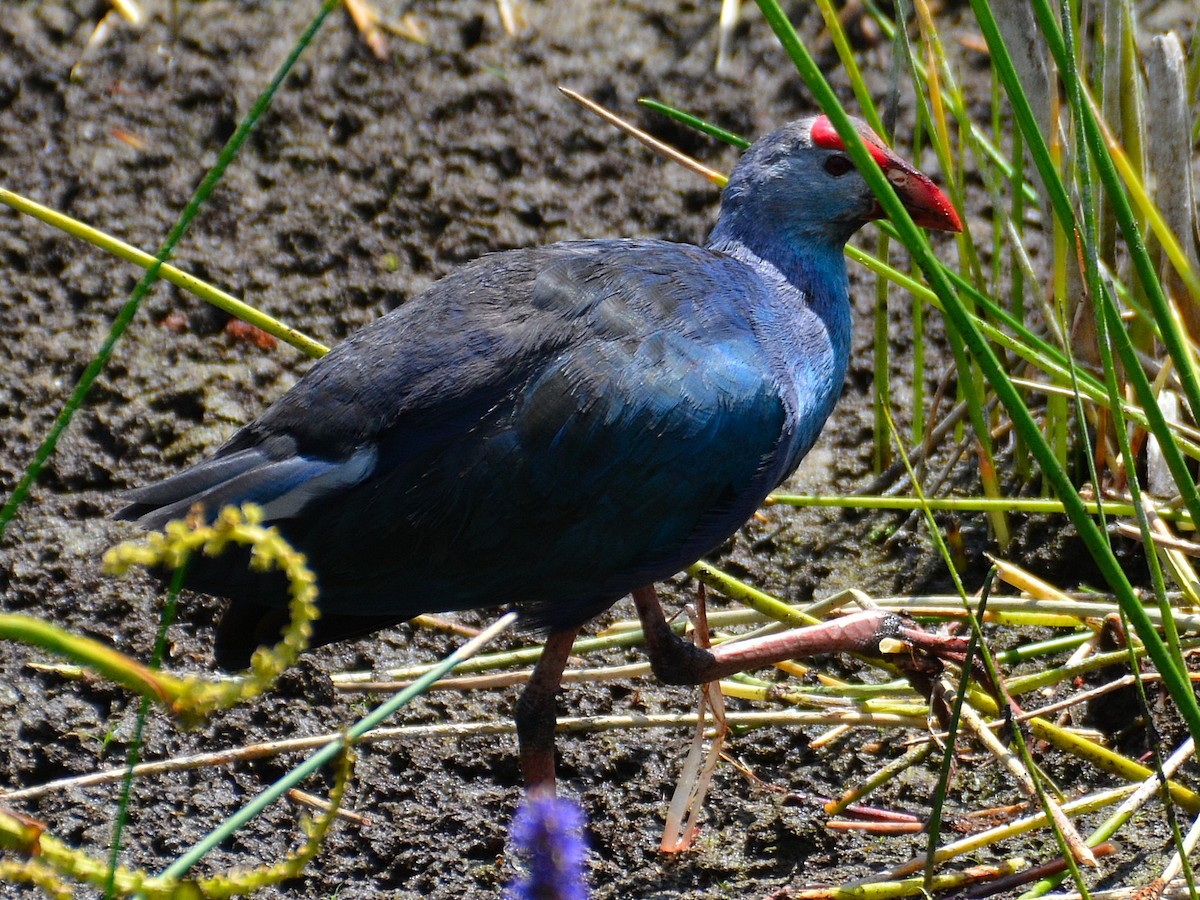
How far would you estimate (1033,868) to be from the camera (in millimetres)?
1975

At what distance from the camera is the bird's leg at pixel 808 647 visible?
2.20 m

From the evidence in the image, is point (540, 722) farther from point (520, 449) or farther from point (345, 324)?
point (345, 324)

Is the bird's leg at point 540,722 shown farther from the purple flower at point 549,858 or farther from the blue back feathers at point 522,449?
the purple flower at point 549,858

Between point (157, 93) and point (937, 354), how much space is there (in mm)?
2041

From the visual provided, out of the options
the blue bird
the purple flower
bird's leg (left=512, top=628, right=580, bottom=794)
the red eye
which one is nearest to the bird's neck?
the blue bird

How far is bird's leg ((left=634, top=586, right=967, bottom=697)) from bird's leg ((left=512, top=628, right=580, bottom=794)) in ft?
0.52

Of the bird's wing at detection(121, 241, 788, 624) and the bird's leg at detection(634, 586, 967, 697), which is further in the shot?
the bird's leg at detection(634, 586, 967, 697)

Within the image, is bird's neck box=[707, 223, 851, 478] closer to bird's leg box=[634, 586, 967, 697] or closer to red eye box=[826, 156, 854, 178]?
red eye box=[826, 156, 854, 178]

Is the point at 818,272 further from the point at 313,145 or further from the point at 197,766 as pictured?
the point at 313,145

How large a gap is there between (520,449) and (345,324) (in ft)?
4.28

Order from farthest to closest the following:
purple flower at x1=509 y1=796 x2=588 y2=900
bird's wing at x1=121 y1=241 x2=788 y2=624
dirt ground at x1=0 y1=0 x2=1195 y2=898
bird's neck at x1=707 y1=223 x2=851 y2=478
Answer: dirt ground at x1=0 y1=0 x2=1195 y2=898 < bird's neck at x1=707 y1=223 x2=851 y2=478 < bird's wing at x1=121 y1=241 x2=788 y2=624 < purple flower at x1=509 y1=796 x2=588 y2=900

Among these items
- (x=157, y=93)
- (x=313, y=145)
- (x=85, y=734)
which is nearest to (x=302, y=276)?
(x=313, y=145)

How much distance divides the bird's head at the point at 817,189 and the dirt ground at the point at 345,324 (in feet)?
2.43

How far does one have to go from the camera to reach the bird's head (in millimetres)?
2283
